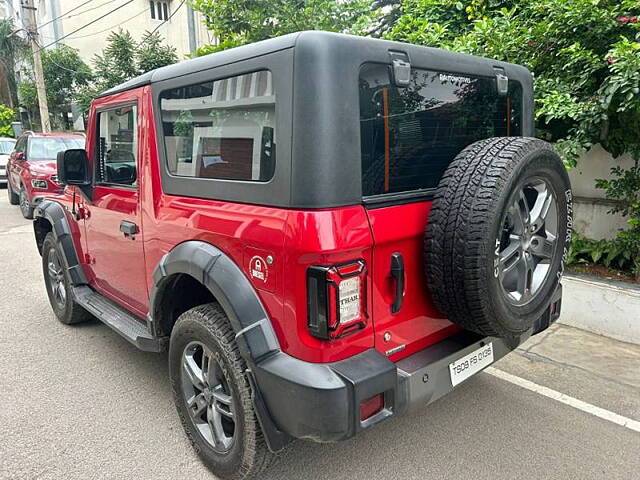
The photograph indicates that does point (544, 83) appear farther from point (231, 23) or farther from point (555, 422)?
point (231, 23)

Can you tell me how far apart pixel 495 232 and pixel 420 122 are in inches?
24.3

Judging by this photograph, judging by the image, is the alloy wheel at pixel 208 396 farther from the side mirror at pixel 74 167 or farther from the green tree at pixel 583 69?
the green tree at pixel 583 69

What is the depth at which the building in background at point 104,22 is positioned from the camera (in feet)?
86.3

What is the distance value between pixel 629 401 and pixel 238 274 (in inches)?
106

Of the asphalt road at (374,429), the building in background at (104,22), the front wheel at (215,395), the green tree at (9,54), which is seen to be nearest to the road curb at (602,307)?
the asphalt road at (374,429)

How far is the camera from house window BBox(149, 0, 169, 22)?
95.5 feet

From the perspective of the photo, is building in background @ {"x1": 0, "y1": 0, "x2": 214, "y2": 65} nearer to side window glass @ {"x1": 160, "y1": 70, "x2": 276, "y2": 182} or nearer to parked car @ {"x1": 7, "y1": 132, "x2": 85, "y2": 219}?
parked car @ {"x1": 7, "y1": 132, "x2": 85, "y2": 219}

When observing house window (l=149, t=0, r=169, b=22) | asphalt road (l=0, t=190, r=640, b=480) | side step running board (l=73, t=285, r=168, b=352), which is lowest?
asphalt road (l=0, t=190, r=640, b=480)

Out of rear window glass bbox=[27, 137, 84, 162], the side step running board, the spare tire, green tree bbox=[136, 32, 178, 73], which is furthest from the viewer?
green tree bbox=[136, 32, 178, 73]

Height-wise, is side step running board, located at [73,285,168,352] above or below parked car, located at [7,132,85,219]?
below

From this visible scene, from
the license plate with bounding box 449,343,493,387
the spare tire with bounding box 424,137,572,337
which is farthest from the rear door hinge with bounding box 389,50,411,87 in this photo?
→ the license plate with bounding box 449,343,493,387

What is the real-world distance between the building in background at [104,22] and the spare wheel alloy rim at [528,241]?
2599cm

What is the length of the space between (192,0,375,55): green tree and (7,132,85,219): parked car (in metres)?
→ 4.27

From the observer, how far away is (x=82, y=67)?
2280 centimetres
